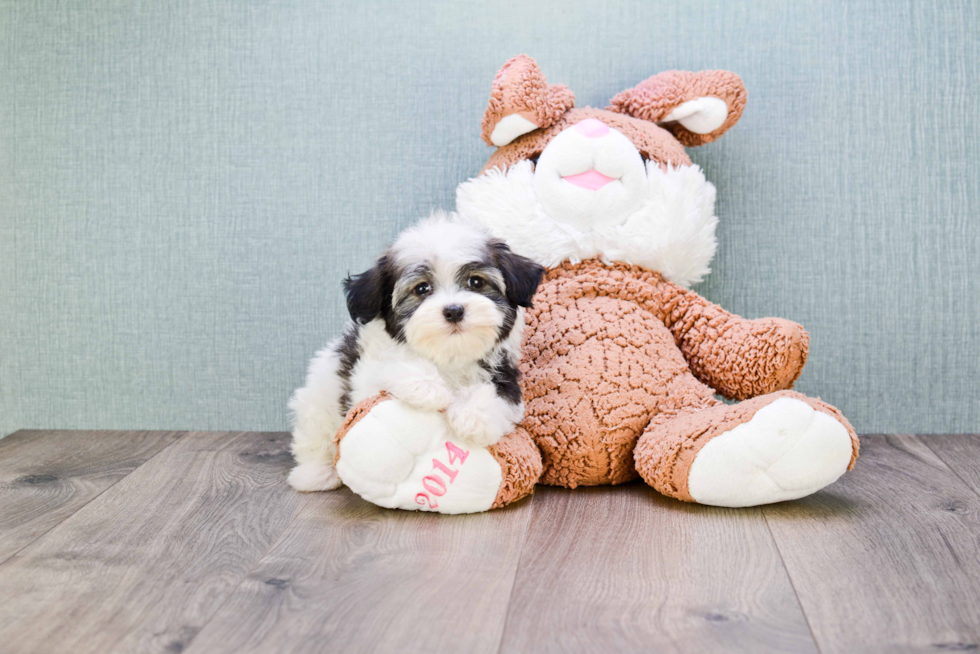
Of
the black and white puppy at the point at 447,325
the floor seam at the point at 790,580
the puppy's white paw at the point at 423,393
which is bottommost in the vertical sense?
the floor seam at the point at 790,580

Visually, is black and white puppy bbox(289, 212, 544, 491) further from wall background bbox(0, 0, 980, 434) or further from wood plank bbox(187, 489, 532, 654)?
wall background bbox(0, 0, 980, 434)

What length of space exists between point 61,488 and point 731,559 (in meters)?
1.46

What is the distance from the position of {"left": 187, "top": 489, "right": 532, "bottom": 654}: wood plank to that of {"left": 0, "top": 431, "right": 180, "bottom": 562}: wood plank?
0.52 metres

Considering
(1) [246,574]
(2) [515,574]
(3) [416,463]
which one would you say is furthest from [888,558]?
(1) [246,574]

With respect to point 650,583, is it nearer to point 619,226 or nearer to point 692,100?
point 619,226

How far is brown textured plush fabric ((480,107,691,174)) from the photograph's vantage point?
1.87 metres

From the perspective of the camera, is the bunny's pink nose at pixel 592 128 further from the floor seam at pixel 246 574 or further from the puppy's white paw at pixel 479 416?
the floor seam at pixel 246 574

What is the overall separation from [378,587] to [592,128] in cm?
113

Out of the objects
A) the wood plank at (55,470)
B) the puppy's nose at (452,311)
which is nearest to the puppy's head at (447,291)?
the puppy's nose at (452,311)

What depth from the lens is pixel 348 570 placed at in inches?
51.1

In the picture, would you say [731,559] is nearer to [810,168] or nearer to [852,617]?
[852,617]

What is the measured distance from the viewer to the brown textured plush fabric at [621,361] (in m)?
1.68

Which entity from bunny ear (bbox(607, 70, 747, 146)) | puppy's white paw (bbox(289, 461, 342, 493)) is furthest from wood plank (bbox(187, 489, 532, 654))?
bunny ear (bbox(607, 70, 747, 146))

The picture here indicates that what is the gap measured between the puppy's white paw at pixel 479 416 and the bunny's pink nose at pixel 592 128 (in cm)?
66
